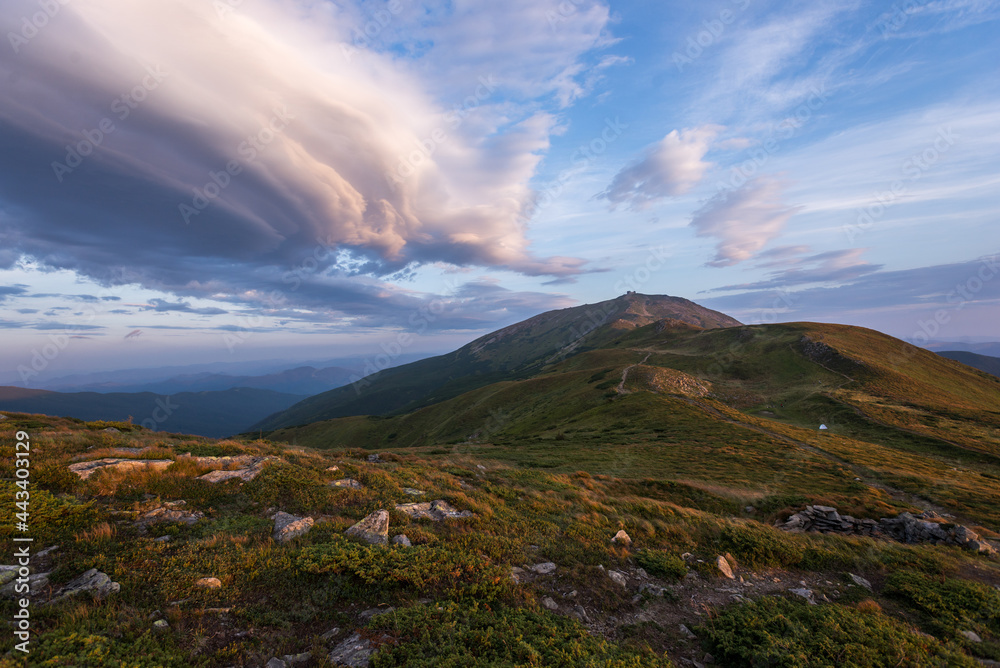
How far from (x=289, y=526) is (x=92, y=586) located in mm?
3938

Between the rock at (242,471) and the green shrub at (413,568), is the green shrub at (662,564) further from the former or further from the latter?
the rock at (242,471)

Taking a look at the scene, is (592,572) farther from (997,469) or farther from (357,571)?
(997,469)

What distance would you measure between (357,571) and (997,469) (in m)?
60.2

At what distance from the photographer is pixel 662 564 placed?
11.2m

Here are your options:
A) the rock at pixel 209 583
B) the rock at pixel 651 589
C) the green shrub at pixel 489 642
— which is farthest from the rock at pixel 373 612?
the rock at pixel 651 589

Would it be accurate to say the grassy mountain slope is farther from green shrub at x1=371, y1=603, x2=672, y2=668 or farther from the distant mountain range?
green shrub at x1=371, y1=603, x2=672, y2=668

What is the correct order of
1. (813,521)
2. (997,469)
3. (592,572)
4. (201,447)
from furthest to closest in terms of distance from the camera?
(997,469), (813,521), (201,447), (592,572)

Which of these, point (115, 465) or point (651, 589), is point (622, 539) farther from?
point (115, 465)

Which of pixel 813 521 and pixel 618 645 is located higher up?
pixel 618 645

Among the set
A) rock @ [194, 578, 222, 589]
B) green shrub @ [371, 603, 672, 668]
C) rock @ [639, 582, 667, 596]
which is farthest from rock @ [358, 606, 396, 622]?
rock @ [639, 582, 667, 596]

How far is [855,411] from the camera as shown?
2271 inches

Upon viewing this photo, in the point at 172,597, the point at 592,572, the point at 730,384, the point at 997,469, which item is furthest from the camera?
the point at 730,384

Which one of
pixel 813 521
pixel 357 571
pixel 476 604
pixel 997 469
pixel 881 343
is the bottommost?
pixel 997 469

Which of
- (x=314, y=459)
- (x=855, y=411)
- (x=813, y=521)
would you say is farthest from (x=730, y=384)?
(x=314, y=459)
